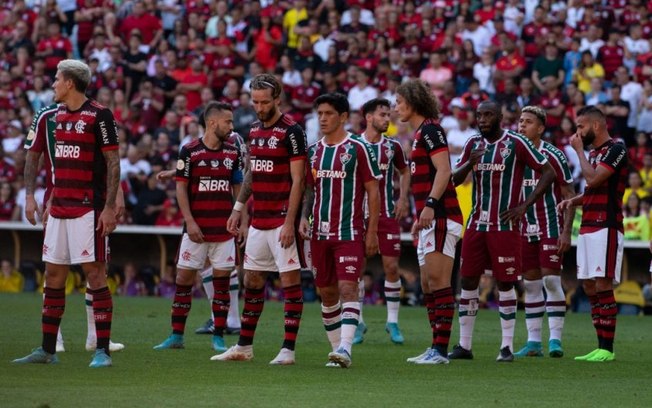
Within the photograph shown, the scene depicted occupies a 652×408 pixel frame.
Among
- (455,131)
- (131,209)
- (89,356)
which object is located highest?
(455,131)

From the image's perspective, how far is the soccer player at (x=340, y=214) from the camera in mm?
10852

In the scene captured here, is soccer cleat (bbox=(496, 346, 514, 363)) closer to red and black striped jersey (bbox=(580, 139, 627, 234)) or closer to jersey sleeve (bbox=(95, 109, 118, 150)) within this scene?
red and black striped jersey (bbox=(580, 139, 627, 234))

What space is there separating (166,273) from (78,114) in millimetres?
13657

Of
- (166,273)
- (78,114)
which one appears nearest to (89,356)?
(78,114)

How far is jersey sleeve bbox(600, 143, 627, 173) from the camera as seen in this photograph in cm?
1205

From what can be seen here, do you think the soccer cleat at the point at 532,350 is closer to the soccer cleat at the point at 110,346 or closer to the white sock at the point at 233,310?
the white sock at the point at 233,310

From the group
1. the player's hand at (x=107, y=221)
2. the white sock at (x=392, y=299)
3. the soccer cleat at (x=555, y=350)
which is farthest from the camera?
the white sock at (x=392, y=299)

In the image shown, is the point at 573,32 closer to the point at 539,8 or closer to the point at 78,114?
the point at 539,8

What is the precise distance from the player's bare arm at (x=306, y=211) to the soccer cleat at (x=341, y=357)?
101 cm

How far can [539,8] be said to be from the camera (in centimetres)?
2503

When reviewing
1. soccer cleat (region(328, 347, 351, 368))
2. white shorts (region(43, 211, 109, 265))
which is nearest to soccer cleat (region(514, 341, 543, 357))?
soccer cleat (region(328, 347, 351, 368))

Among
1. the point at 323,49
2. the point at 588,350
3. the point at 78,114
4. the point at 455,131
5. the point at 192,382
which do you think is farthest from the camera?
the point at 323,49

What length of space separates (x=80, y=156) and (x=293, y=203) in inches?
71.8

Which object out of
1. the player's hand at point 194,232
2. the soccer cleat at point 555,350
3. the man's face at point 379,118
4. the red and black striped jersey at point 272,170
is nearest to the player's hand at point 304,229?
the red and black striped jersey at point 272,170
